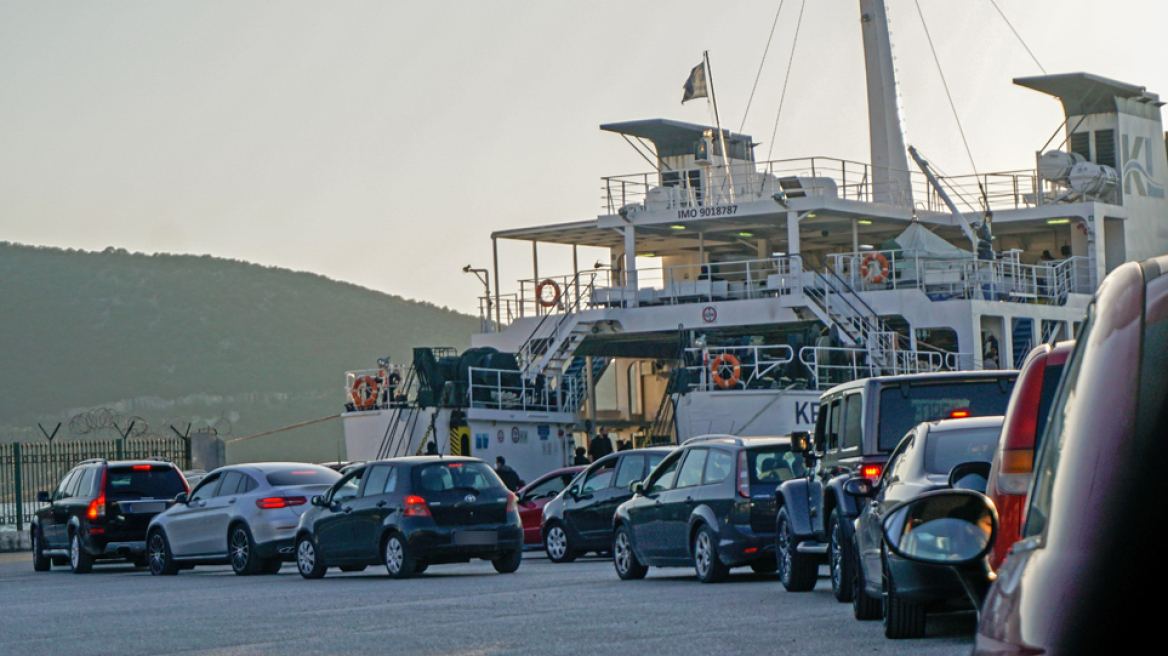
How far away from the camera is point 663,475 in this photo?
16.0 metres

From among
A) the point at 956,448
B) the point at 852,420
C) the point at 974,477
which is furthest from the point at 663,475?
the point at 974,477

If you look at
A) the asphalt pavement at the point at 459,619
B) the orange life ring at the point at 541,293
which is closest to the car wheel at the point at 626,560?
the asphalt pavement at the point at 459,619

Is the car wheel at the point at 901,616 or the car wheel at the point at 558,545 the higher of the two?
the car wheel at the point at 901,616

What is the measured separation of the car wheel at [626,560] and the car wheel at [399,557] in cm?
230

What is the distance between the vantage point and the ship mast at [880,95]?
42.2 meters

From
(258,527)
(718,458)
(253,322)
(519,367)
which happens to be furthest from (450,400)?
(253,322)

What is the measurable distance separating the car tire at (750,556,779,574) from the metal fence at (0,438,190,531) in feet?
54.2

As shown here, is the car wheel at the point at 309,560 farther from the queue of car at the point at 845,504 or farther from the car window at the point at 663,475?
the car window at the point at 663,475

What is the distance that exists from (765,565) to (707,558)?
932 millimetres

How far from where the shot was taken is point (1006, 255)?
4062 centimetres

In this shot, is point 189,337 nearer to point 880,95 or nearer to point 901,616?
point 880,95

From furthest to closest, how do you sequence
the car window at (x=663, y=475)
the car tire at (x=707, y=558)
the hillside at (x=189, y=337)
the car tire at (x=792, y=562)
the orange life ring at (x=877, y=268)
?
the hillside at (x=189, y=337)
the orange life ring at (x=877, y=268)
the car window at (x=663, y=475)
the car tire at (x=707, y=558)
the car tire at (x=792, y=562)

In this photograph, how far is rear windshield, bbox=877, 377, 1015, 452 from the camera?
37.9 feet

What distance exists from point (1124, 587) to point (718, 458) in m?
12.7
